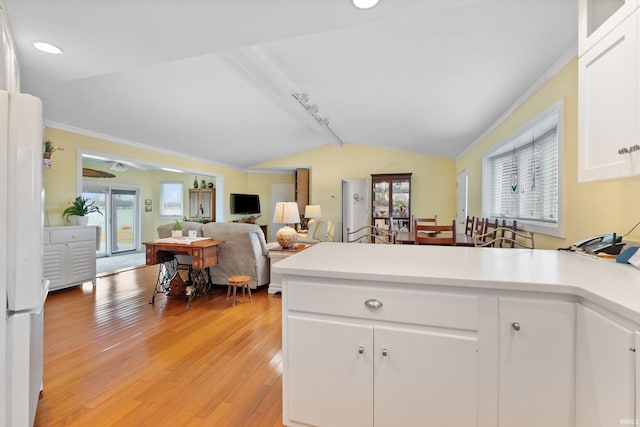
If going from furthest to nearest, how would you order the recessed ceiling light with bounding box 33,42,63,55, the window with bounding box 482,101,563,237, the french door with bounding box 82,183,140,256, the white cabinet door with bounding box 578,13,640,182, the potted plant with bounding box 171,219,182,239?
the french door with bounding box 82,183,140,256, the potted plant with bounding box 171,219,182,239, the window with bounding box 482,101,563,237, the recessed ceiling light with bounding box 33,42,63,55, the white cabinet door with bounding box 578,13,640,182

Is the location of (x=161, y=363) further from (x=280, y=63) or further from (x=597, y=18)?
(x=597, y=18)

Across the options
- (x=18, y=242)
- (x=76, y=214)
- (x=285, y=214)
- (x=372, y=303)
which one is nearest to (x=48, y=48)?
(x=18, y=242)

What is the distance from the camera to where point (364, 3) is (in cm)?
162

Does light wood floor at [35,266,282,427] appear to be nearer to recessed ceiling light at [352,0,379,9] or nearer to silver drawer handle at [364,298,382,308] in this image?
silver drawer handle at [364,298,382,308]

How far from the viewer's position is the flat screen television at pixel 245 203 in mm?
7816

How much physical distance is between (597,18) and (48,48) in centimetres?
311

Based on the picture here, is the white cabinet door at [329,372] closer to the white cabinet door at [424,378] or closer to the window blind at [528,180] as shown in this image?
the white cabinet door at [424,378]

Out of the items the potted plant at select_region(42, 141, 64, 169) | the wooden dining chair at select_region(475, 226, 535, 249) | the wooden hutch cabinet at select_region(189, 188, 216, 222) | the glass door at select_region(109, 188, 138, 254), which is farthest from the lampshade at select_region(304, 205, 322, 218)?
the glass door at select_region(109, 188, 138, 254)

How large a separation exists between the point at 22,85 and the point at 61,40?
1.12m

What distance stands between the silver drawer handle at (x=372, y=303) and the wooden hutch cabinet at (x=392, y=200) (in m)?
5.26

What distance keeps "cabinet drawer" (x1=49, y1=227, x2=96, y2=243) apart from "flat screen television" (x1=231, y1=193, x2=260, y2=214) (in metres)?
3.78

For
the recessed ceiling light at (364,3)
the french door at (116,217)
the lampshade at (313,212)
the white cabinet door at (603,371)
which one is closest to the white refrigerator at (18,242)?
the recessed ceiling light at (364,3)

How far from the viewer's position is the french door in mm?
6879

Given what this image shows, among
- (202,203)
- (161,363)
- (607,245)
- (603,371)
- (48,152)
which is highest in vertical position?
(48,152)
